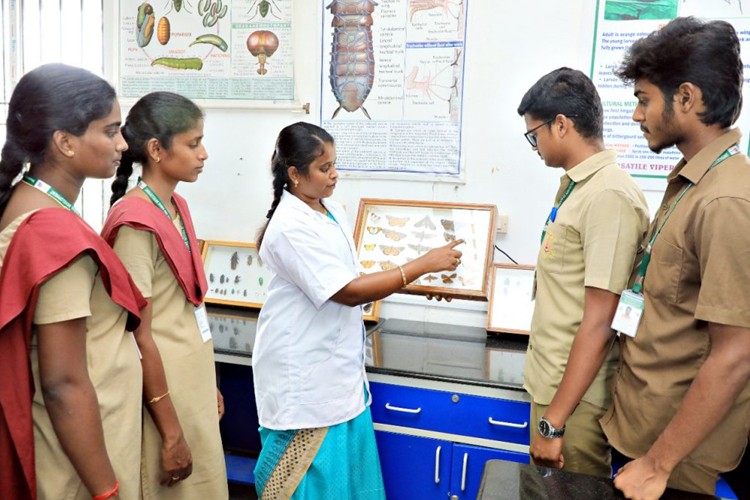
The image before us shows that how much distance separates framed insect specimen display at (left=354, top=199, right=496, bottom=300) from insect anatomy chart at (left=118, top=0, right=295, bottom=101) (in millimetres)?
654

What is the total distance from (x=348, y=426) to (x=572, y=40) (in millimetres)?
1510

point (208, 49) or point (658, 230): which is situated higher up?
point (208, 49)

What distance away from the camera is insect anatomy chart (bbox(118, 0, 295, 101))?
2402mm

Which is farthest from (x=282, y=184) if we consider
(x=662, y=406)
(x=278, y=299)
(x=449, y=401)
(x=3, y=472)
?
(x=662, y=406)

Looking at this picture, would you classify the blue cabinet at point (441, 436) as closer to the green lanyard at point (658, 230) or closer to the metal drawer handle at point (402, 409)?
the metal drawer handle at point (402, 409)

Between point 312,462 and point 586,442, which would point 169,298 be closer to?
point 312,462

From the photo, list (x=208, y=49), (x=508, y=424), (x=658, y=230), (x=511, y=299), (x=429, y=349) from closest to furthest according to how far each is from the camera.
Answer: (x=658, y=230), (x=508, y=424), (x=429, y=349), (x=511, y=299), (x=208, y=49)

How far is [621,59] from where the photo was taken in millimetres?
1921

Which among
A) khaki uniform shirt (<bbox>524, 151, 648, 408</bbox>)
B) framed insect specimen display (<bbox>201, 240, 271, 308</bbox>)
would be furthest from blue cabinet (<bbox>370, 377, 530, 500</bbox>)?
framed insect specimen display (<bbox>201, 240, 271, 308</bbox>)

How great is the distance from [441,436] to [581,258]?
2.56 feet

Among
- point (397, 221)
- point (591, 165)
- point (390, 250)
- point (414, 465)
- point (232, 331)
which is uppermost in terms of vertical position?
point (591, 165)

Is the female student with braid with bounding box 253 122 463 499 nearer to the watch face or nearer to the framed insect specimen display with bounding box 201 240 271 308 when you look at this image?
the watch face

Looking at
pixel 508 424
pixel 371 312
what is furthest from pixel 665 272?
pixel 371 312

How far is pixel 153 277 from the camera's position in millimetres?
1301
